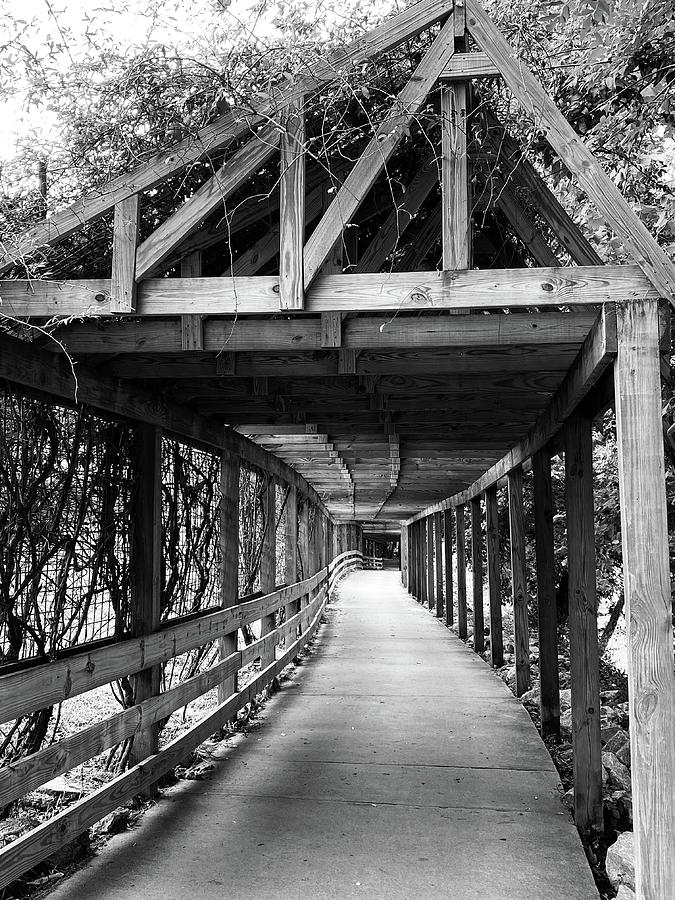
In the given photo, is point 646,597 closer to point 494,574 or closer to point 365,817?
point 365,817

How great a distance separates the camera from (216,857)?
3566 mm

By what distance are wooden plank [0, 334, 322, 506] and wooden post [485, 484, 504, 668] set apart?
3.73 meters

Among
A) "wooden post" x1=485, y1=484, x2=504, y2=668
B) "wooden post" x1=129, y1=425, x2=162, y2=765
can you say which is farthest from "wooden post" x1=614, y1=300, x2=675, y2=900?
"wooden post" x1=485, y1=484, x2=504, y2=668

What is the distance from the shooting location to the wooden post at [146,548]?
14.4 feet

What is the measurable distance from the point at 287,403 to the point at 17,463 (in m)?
2.10

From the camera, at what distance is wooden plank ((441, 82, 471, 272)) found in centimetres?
312

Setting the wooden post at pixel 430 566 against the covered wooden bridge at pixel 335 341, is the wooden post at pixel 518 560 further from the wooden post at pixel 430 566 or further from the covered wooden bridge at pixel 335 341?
the wooden post at pixel 430 566

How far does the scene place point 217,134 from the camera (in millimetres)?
3111

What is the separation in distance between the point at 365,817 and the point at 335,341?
2.57m

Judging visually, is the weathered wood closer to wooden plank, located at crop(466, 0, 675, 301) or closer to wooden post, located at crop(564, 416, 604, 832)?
wooden post, located at crop(564, 416, 604, 832)

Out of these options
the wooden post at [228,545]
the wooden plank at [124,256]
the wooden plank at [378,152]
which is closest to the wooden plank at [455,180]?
the wooden plank at [378,152]

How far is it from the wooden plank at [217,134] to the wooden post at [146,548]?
1.60m

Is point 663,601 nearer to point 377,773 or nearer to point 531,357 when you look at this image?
point 531,357

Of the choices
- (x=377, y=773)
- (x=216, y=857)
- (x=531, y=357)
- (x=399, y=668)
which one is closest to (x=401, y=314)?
(x=531, y=357)
